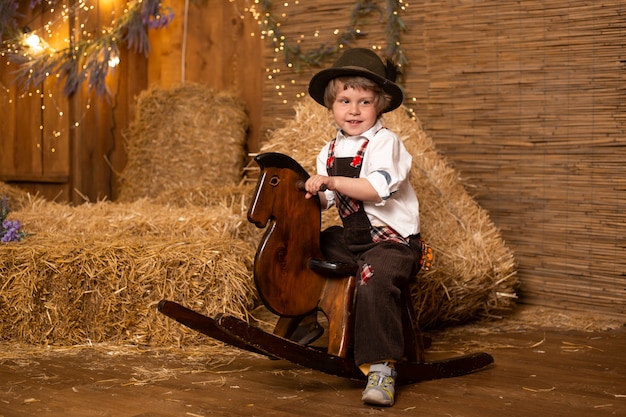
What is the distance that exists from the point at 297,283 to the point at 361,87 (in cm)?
65

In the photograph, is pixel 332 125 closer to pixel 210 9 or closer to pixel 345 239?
pixel 345 239

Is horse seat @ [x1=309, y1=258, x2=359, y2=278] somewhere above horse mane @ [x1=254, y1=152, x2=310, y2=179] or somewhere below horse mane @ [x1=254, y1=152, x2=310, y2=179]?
below

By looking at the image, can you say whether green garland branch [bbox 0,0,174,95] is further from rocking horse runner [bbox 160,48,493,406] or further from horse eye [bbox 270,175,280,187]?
horse eye [bbox 270,175,280,187]

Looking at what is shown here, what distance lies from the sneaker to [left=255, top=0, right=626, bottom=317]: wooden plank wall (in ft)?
5.65

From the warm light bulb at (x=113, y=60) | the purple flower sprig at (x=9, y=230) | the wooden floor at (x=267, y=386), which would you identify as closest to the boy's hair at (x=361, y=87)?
the wooden floor at (x=267, y=386)

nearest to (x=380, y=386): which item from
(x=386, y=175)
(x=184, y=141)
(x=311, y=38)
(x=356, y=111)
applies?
(x=386, y=175)

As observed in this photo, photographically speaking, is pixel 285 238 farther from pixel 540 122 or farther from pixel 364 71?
pixel 540 122

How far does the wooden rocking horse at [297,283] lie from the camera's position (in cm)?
238

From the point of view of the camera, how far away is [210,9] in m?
5.25

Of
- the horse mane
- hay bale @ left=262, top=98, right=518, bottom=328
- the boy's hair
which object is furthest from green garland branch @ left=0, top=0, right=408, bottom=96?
the horse mane

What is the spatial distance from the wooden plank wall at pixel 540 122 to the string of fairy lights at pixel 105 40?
0.26m

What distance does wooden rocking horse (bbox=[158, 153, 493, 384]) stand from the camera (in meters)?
2.38

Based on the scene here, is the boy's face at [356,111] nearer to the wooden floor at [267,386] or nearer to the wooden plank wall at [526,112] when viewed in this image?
the wooden floor at [267,386]

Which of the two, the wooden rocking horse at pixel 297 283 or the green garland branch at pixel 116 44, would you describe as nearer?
the wooden rocking horse at pixel 297 283
